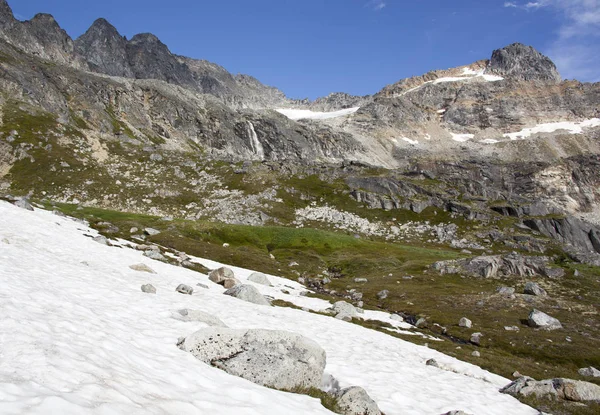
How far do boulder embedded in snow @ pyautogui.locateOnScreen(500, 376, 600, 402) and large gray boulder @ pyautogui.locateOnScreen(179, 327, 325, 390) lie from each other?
13.7m

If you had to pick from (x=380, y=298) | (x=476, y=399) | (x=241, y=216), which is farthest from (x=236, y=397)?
(x=241, y=216)

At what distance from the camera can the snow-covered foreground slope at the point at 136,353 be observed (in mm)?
8406

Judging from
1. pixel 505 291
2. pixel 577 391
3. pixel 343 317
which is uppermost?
Answer: pixel 505 291

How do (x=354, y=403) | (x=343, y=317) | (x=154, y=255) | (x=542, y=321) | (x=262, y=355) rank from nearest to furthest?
(x=354, y=403) → (x=262, y=355) → (x=343, y=317) → (x=154, y=255) → (x=542, y=321)

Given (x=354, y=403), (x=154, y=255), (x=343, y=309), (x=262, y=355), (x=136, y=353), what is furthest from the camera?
(x=154, y=255)

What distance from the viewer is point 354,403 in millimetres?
13141

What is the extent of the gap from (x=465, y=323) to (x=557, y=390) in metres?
27.6

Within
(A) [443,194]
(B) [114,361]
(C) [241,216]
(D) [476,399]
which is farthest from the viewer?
(A) [443,194]

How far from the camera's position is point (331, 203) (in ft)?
494

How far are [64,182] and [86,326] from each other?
124 meters

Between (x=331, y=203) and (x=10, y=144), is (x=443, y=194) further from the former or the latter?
(x=10, y=144)

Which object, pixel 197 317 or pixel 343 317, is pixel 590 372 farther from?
pixel 197 317

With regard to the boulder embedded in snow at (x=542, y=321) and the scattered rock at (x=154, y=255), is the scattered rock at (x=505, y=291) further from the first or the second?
the scattered rock at (x=154, y=255)

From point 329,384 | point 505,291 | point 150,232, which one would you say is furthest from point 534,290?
point 150,232
